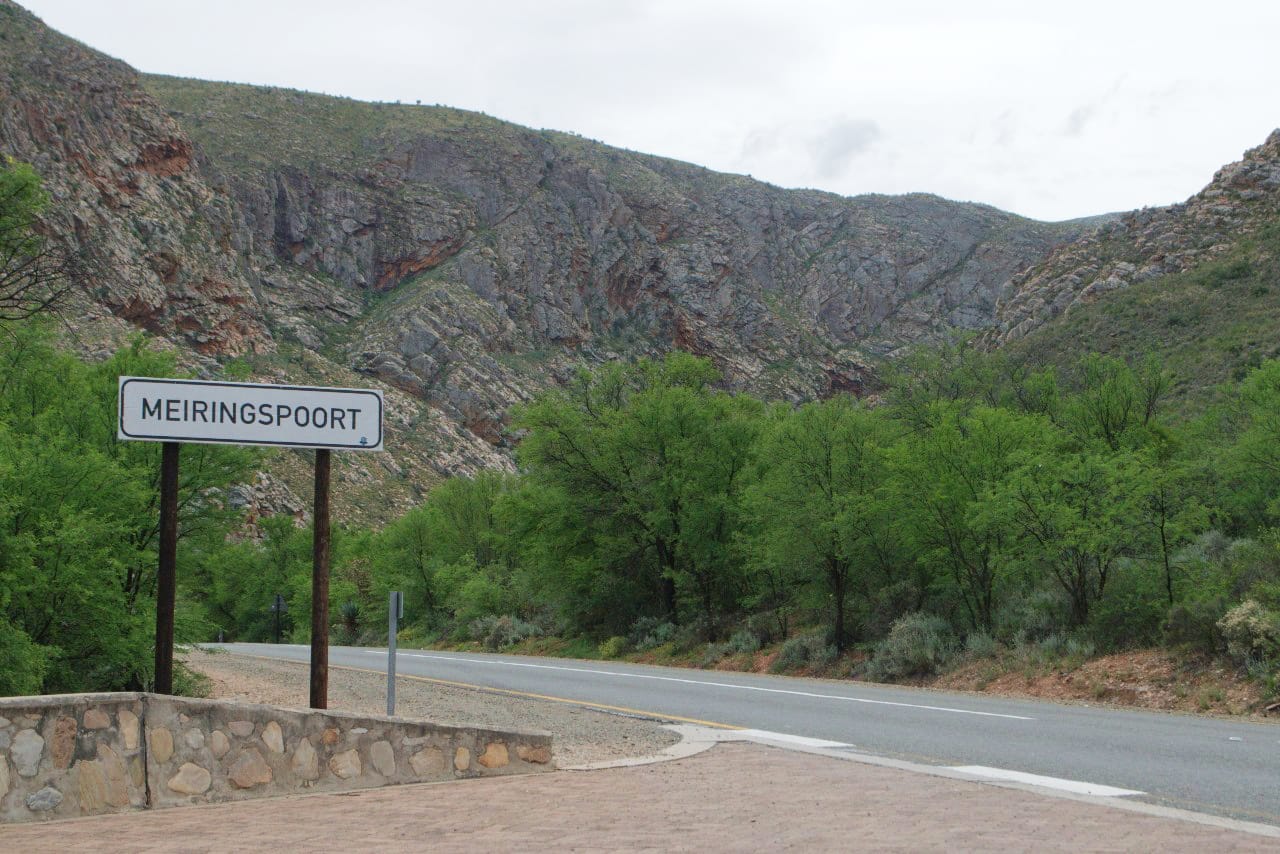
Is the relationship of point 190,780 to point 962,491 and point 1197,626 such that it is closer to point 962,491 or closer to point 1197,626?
point 1197,626

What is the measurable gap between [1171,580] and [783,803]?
13.9 metres

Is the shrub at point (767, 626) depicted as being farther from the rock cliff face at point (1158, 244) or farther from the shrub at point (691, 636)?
the rock cliff face at point (1158, 244)

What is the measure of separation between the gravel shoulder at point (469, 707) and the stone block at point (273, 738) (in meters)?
2.42

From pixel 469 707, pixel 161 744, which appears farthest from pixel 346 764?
pixel 469 707

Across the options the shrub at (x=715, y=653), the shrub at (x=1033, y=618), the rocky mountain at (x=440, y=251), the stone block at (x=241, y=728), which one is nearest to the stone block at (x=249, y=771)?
the stone block at (x=241, y=728)

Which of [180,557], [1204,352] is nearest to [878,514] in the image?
[180,557]

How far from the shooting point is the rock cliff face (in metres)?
54.3

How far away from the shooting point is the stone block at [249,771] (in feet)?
24.7

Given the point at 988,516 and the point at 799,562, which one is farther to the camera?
the point at 799,562

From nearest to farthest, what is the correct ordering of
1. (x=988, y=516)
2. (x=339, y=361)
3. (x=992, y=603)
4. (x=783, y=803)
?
(x=783, y=803) → (x=988, y=516) → (x=992, y=603) → (x=339, y=361)

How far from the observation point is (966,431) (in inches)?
1061

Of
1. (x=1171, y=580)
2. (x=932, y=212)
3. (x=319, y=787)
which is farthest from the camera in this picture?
(x=932, y=212)

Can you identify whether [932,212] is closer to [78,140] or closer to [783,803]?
[78,140]

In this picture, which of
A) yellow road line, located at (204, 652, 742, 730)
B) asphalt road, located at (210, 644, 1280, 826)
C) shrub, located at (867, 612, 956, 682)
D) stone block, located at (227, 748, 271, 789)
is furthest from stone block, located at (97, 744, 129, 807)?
shrub, located at (867, 612, 956, 682)
